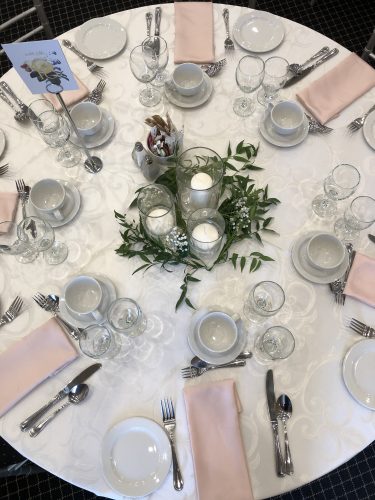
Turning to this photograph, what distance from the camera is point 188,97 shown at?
5.82 ft

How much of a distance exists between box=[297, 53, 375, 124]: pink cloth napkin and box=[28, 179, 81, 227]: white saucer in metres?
0.98

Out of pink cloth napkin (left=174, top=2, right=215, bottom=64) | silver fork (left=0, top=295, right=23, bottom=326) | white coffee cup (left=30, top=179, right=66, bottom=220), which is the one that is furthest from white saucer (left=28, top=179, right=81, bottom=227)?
pink cloth napkin (left=174, top=2, right=215, bottom=64)

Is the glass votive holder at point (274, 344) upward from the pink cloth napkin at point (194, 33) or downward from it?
downward

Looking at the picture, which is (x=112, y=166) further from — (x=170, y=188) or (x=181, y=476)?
(x=181, y=476)

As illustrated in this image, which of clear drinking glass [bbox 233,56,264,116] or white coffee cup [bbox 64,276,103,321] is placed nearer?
white coffee cup [bbox 64,276,103,321]

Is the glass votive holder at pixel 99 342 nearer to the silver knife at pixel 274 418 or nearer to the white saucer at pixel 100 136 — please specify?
the silver knife at pixel 274 418

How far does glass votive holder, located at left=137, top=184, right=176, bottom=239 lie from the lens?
1481mm

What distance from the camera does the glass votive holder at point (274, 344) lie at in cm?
143

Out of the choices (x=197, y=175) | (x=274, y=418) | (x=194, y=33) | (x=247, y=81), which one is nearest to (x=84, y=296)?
(x=197, y=175)

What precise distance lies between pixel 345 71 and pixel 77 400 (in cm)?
164

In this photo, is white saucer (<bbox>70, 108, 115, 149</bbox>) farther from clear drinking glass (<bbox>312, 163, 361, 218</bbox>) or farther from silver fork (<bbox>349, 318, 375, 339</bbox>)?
silver fork (<bbox>349, 318, 375, 339</bbox>)

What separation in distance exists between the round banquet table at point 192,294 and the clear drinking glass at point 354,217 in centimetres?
5

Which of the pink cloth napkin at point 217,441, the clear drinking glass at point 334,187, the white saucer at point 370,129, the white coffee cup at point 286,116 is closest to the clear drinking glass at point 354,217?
the clear drinking glass at point 334,187

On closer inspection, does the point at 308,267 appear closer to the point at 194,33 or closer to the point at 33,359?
the point at 33,359
